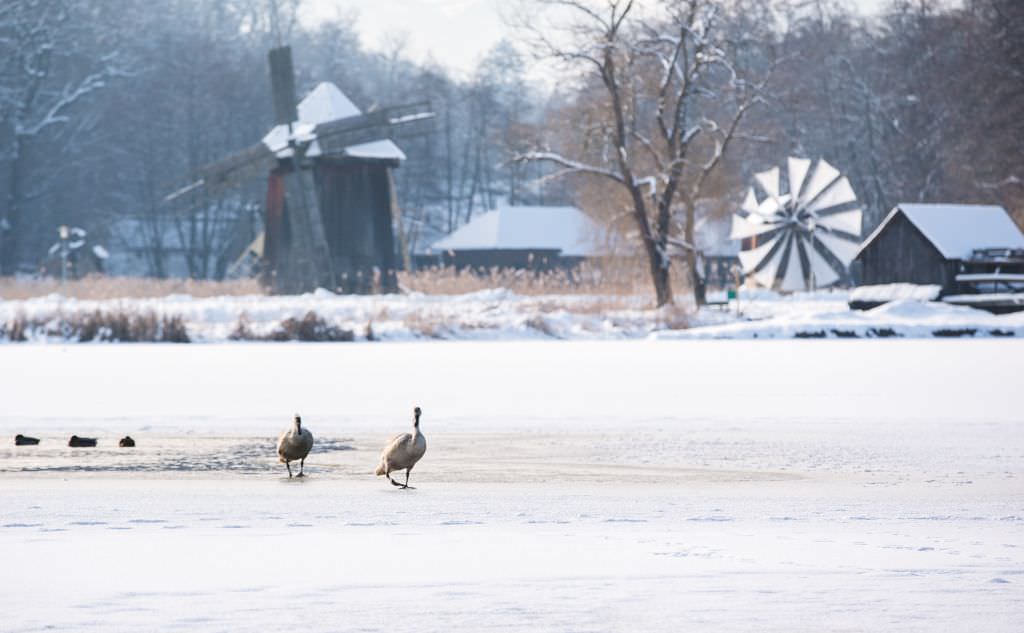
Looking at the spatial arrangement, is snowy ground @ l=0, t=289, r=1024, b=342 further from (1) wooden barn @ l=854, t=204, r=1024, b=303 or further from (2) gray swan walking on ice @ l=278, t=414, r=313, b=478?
(2) gray swan walking on ice @ l=278, t=414, r=313, b=478

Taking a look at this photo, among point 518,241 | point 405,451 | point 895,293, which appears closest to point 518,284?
point 895,293

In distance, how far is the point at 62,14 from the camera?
63.2 metres

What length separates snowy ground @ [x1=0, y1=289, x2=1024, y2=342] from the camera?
97.1 ft

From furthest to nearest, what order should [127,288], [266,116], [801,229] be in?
[266,116]
[801,229]
[127,288]

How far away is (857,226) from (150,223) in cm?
3829

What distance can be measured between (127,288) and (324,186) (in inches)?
327

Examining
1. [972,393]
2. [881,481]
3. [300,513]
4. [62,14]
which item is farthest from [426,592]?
[62,14]

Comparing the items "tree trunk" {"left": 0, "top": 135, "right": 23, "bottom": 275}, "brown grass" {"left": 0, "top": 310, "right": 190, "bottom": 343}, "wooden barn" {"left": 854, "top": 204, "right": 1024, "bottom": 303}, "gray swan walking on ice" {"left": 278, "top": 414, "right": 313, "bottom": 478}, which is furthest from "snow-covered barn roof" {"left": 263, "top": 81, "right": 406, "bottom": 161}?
"gray swan walking on ice" {"left": 278, "top": 414, "right": 313, "bottom": 478}

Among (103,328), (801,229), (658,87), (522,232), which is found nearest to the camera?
(103,328)

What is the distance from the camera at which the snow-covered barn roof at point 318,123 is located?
4591cm

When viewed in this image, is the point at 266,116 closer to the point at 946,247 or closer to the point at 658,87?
the point at 658,87

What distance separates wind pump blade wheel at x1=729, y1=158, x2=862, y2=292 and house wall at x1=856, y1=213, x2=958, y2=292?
8.58 m

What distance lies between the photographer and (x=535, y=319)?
3059 centimetres

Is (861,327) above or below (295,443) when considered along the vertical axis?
below
